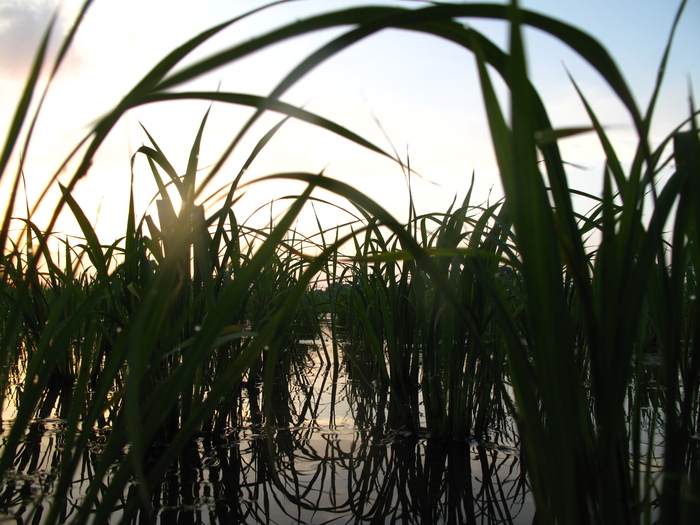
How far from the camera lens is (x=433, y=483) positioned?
1.22 m

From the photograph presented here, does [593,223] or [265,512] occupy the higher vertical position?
[593,223]

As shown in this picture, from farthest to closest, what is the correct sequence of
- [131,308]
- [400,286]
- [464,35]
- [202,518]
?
[400,286], [131,308], [202,518], [464,35]

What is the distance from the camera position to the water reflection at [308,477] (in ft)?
3.44

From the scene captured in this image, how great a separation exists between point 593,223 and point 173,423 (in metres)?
1.23

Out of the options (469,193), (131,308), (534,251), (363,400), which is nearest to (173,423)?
(131,308)

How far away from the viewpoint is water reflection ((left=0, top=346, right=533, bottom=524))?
1049 millimetres

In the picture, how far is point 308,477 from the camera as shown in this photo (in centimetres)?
127

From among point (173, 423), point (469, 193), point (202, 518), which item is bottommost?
point (202, 518)

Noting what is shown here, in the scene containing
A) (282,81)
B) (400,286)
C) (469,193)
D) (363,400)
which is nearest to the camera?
(282,81)

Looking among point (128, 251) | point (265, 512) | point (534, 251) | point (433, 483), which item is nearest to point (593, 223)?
point (433, 483)

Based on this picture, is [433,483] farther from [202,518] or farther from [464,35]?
[464,35]

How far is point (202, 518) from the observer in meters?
1.01

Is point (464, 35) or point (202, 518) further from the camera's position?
point (202, 518)

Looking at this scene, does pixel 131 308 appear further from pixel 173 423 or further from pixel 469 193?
pixel 469 193
